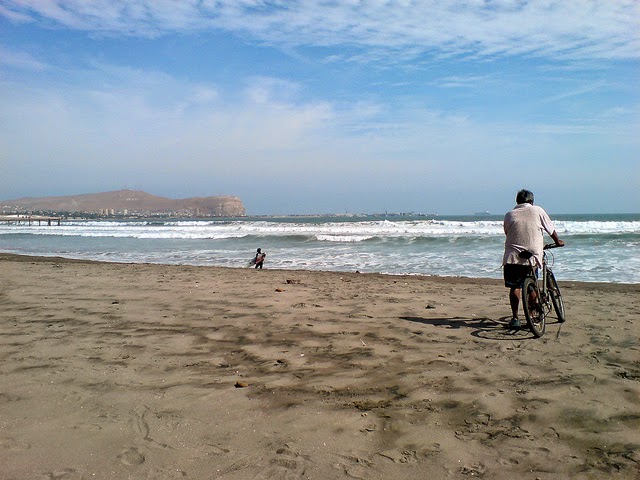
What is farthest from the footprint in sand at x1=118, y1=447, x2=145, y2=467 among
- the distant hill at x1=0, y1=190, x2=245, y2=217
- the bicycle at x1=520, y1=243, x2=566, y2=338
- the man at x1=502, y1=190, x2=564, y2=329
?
the distant hill at x1=0, y1=190, x2=245, y2=217

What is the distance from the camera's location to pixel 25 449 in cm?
252

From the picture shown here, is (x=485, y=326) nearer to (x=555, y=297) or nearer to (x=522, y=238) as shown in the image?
(x=555, y=297)

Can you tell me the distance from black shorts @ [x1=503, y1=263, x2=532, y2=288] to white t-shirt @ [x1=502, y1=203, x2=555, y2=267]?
0.05 m

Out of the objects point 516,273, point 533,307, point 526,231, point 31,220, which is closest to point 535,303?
point 533,307

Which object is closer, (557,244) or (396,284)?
(557,244)

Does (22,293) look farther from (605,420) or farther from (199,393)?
(605,420)

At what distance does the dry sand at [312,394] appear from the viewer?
245cm

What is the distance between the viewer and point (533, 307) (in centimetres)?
503

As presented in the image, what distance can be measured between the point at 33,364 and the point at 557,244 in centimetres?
512

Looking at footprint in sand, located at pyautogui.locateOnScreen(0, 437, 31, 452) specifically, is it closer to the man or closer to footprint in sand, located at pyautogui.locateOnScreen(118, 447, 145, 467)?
footprint in sand, located at pyautogui.locateOnScreen(118, 447, 145, 467)

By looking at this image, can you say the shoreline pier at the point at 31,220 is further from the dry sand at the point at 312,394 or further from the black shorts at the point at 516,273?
the black shorts at the point at 516,273

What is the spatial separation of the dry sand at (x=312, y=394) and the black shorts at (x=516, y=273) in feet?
1.63

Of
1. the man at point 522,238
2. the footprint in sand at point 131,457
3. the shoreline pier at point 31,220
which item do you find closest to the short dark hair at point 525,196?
the man at point 522,238

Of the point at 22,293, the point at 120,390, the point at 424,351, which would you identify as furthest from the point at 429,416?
the point at 22,293
